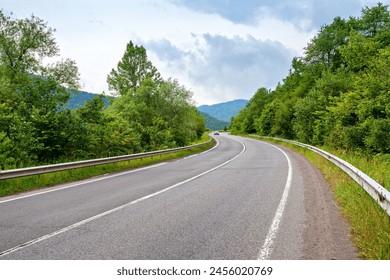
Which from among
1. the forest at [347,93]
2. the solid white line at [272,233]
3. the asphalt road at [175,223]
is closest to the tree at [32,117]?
the asphalt road at [175,223]

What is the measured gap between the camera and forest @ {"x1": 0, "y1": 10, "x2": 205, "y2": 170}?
13453mm

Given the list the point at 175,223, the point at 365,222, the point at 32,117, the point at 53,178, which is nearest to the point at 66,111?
the point at 32,117

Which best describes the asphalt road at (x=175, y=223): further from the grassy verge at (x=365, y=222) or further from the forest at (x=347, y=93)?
the forest at (x=347, y=93)

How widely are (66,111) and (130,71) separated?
110 ft

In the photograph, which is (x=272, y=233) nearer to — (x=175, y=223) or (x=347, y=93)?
(x=175, y=223)

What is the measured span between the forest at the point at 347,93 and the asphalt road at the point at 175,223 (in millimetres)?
11064

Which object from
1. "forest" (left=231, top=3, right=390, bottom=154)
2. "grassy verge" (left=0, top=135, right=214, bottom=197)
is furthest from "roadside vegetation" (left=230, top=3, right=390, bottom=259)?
"grassy verge" (left=0, top=135, right=214, bottom=197)

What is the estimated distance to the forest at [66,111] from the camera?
13.5 metres

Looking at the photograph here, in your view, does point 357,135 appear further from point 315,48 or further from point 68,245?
point 315,48

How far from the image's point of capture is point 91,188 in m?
9.50

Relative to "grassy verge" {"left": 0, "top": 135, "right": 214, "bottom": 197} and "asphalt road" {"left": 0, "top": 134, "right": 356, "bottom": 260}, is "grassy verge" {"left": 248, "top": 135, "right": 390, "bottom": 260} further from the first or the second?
"grassy verge" {"left": 0, "top": 135, "right": 214, "bottom": 197}

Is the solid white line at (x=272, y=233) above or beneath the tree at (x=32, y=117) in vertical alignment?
beneath

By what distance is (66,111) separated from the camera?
15398mm
